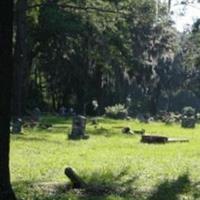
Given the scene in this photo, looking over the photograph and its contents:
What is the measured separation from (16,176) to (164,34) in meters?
46.6

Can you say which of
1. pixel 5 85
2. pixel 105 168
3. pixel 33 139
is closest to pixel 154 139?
pixel 33 139

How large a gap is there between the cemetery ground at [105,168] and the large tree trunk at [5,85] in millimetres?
1229

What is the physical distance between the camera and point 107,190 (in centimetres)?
1162

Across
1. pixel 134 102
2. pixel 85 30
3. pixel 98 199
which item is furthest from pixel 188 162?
pixel 134 102

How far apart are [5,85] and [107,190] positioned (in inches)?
138

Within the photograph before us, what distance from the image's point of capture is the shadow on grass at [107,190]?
35.3 feet

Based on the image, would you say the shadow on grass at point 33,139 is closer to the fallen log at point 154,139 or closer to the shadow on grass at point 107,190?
the fallen log at point 154,139

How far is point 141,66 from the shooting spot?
5547cm

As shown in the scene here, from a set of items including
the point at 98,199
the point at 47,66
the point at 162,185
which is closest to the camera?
the point at 98,199

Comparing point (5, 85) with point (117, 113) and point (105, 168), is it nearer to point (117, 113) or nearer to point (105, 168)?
point (105, 168)

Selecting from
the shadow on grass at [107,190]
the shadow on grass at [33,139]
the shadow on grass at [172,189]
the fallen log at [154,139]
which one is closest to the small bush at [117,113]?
the fallen log at [154,139]

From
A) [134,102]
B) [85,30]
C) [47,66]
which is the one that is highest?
[85,30]

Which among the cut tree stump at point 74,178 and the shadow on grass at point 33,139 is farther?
the shadow on grass at point 33,139

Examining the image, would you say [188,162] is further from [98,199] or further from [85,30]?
[85,30]
